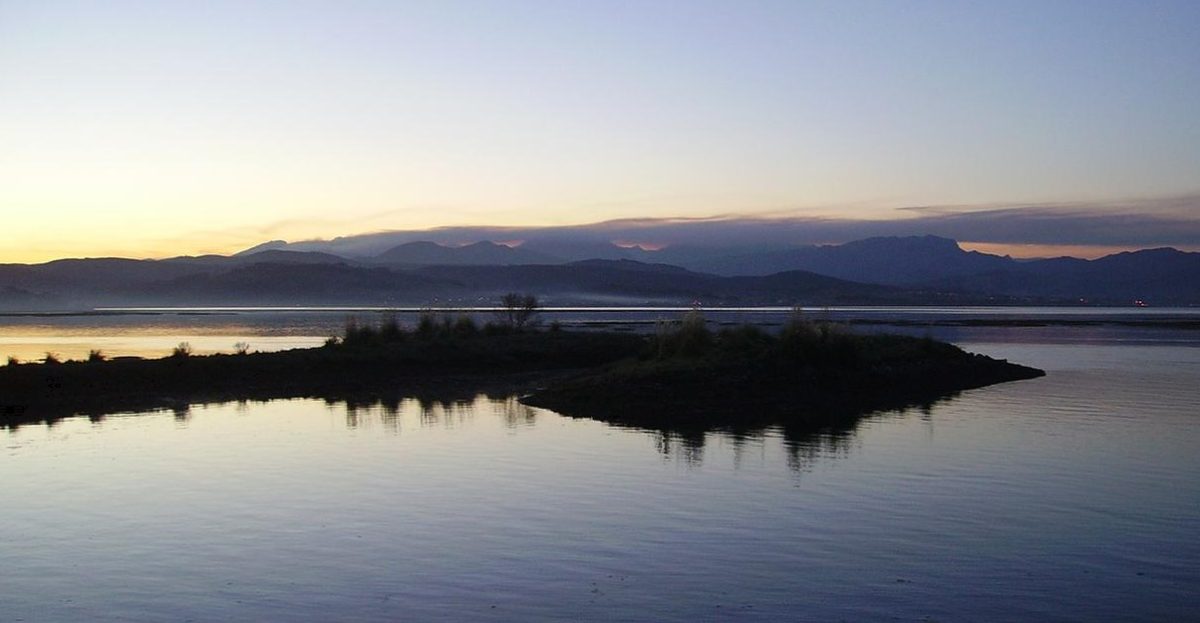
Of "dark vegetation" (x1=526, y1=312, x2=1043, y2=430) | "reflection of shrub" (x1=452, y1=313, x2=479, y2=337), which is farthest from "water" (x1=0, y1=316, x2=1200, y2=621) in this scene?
"reflection of shrub" (x1=452, y1=313, x2=479, y2=337)

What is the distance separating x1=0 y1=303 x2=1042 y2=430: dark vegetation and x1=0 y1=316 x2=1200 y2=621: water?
107 inches

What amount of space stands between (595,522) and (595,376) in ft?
45.7

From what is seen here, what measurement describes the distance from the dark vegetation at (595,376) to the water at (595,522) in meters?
2.71

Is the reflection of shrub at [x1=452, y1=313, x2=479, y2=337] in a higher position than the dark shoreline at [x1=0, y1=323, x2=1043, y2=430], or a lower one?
higher

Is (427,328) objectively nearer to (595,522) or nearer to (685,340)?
(685,340)

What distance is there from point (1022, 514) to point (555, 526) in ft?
16.2

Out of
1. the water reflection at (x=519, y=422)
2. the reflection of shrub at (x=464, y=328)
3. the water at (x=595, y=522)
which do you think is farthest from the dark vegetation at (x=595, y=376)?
the water at (x=595, y=522)

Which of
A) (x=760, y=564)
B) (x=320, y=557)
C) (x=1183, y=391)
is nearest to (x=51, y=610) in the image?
(x=320, y=557)

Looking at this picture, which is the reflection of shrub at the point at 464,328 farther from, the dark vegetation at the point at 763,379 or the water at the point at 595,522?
the water at the point at 595,522

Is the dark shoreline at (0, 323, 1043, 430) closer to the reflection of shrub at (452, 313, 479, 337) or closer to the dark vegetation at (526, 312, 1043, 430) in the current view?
the dark vegetation at (526, 312, 1043, 430)

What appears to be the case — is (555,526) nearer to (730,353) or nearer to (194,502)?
(194,502)

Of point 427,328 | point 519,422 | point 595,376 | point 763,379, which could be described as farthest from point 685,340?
point 427,328

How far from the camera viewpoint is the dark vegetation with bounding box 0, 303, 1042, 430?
72.9 feet

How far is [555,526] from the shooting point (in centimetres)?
1127
